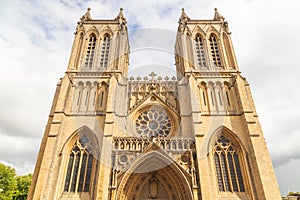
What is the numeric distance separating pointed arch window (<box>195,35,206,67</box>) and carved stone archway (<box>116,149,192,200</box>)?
1176 centimetres

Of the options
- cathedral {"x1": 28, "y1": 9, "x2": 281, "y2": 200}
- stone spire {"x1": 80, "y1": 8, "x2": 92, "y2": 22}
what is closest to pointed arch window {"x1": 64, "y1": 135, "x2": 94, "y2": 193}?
cathedral {"x1": 28, "y1": 9, "x2": 281, "y2": 200}

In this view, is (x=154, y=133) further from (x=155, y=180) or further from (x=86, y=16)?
(x=86, y=16)

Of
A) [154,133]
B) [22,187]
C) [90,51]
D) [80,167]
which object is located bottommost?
[22,187]

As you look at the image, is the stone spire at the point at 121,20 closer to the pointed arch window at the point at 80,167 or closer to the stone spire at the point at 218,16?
the stone spire at the point at 218,16

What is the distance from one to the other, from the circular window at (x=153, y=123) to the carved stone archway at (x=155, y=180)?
3360 millimetres

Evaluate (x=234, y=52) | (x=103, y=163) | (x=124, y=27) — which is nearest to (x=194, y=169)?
(x=103, y=163)

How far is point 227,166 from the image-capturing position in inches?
647

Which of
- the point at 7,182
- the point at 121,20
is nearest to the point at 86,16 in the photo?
the point at 121,20

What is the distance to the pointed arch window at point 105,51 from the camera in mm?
22797

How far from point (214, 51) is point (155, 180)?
623 inches

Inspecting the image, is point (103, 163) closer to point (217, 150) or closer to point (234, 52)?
point (217, 150)

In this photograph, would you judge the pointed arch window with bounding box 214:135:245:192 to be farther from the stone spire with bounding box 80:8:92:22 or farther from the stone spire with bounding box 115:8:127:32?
the stone spire with bounding box 80:8:92:22

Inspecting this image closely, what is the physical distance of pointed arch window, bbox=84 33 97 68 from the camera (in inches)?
895

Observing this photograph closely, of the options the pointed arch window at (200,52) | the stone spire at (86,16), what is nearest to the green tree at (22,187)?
the stone spire at (86,16)
